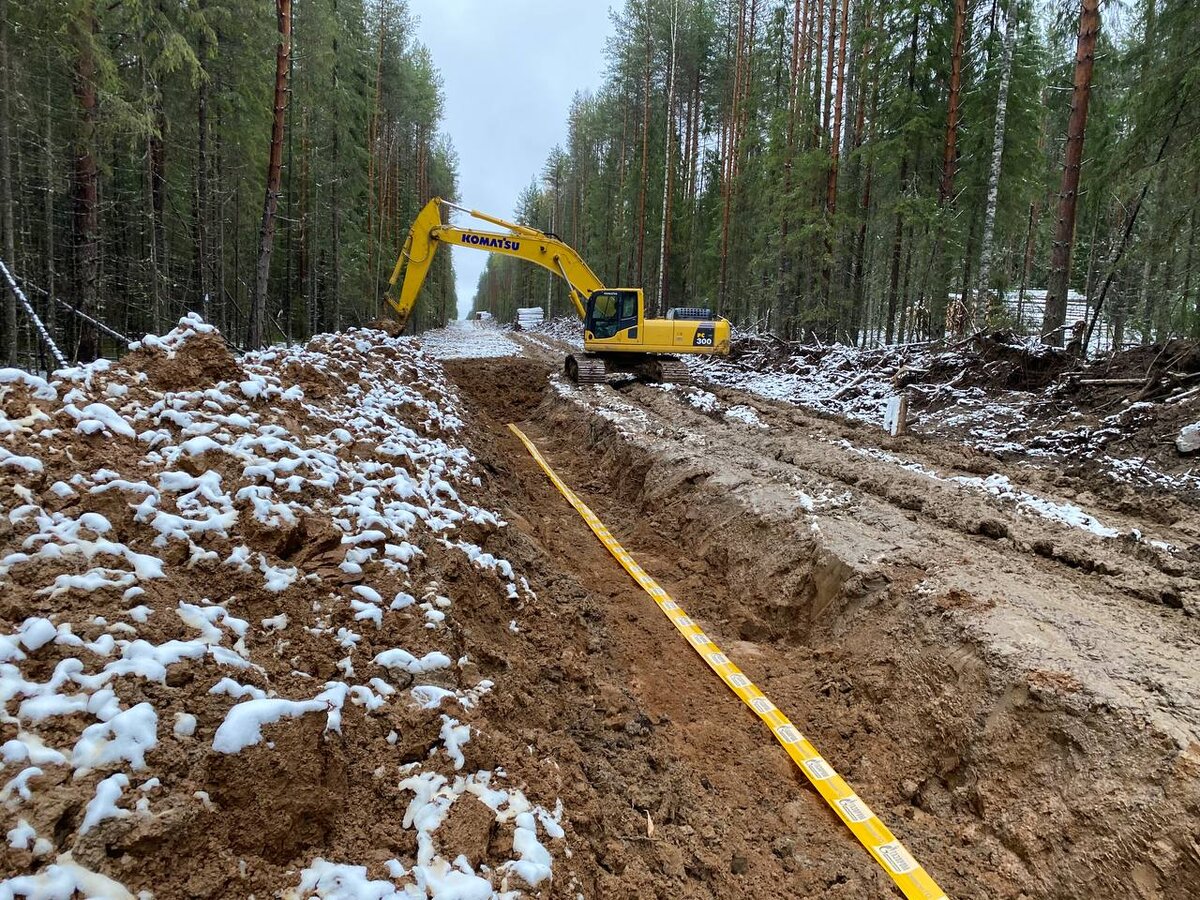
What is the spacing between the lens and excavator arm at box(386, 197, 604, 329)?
14680mm

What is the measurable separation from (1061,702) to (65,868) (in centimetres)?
385

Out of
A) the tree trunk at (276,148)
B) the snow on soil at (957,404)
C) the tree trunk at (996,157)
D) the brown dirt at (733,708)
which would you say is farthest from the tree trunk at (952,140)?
the tree trunk at (276,148)

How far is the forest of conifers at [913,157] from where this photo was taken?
9.27m

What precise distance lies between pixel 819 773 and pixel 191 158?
20.6 m

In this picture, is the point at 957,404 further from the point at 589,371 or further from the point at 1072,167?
the point at 589,371

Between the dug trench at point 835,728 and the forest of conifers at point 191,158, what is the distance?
778 centimetres

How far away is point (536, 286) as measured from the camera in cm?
6619

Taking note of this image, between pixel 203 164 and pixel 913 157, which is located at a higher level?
pixel 913 157

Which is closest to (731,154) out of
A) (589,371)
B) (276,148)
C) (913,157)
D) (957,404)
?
(913,157)

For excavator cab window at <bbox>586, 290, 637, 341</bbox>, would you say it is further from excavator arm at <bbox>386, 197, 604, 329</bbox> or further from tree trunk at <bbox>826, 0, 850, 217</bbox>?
tree trunk at <bbox>826, 0, 850, 217</bbox>

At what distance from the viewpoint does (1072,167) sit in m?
9.27

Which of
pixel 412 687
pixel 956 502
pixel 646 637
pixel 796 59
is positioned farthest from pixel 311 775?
pixel 796 59

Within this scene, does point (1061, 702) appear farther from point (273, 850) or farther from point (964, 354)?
point (964, 354)

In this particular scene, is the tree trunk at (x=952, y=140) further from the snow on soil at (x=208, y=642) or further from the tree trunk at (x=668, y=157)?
the snow on soil at (x=208, y=642)
